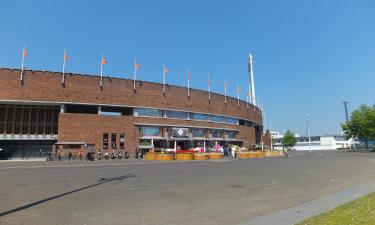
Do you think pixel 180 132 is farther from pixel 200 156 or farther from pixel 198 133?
pixel 200 156

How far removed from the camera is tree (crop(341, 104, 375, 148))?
276ft

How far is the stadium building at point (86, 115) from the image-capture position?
53.3m

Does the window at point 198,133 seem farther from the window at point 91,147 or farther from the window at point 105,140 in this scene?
the window at point 91,147

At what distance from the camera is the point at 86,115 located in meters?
56.1

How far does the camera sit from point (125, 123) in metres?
60.4

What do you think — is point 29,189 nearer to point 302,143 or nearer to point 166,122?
point 166,122

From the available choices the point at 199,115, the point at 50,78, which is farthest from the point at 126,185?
the point at 199,115

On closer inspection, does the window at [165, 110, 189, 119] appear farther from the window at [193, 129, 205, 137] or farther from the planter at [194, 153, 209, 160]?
the planter at [194, 153, 209, 160]

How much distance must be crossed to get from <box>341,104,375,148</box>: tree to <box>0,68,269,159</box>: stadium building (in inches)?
1739

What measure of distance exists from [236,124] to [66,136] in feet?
150

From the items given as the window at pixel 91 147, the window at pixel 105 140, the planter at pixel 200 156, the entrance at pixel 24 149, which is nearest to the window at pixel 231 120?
the window at pixel 105 140

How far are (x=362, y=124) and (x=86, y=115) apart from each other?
6724cm

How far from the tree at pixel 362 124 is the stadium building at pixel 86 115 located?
4418cm

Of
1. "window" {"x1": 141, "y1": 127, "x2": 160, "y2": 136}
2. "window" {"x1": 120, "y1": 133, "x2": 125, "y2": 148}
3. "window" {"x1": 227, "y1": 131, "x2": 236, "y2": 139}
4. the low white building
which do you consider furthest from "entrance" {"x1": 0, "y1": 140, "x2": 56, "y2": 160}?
the low white building
